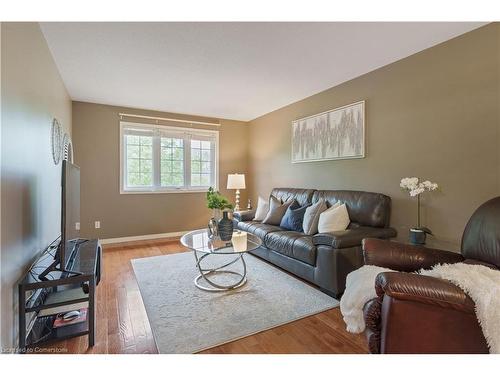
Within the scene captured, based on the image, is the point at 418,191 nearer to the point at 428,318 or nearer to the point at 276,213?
the point at 428,318

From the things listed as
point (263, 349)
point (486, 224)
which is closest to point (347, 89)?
point (486, 224)

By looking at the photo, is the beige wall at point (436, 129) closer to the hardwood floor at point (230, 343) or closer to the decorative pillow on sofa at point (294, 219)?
the decorative pillow on sofa at point (294, 219)

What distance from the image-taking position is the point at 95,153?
4.26 metres

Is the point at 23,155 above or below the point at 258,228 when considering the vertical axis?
above

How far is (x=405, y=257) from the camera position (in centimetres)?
179

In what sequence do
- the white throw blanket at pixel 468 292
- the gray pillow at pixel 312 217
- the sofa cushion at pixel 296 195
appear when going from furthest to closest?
the sofa cushion at pixel 296 195, the gray pillow at pixel 312 217, the white throw blanket at pixel 468 292

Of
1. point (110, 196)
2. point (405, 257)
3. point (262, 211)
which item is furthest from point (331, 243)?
point (110, 196)

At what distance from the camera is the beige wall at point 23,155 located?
4.72 ft

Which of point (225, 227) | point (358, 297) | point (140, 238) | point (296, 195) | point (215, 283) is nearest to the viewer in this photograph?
point (358, 297)

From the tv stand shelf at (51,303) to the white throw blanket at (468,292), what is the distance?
5.68 feet

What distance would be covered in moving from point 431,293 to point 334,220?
63.9 inches

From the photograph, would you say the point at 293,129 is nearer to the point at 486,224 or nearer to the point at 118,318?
the point at 486,224

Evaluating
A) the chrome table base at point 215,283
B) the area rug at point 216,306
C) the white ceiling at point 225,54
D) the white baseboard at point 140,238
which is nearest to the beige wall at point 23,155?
the white ceiling at point 225,54

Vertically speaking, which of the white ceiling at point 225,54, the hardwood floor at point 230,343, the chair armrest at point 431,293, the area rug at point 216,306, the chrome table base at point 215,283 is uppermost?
the white ceiling at point 225,54
